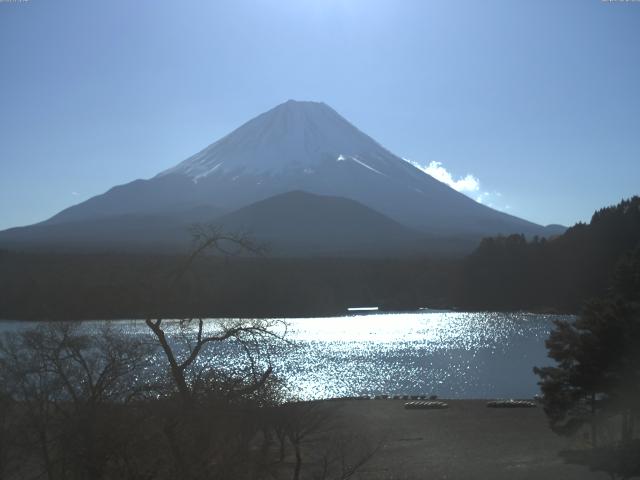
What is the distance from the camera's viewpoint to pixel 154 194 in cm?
10312

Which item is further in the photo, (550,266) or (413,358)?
(550,266)

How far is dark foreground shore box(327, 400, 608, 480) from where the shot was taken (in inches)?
425

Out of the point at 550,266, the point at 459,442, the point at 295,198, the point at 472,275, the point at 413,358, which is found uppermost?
the point at 295,198

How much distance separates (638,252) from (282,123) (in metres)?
106

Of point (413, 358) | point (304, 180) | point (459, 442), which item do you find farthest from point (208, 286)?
point (304, 180)

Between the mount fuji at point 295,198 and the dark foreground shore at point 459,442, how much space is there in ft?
168

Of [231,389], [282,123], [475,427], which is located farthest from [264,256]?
[282,123]

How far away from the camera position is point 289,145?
114438 millimetres

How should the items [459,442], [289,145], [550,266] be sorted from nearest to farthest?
[459,442] < [550,266] < [289,145]

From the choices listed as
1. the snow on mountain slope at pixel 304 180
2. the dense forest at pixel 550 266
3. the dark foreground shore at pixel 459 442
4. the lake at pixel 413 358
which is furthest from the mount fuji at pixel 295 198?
the dark foreground shore at pixel 459 442

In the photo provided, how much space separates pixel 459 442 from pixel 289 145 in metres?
103

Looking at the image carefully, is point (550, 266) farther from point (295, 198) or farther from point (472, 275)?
point (295, 198)

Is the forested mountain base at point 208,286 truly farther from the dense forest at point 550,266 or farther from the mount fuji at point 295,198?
the mount fuji at point 295,198

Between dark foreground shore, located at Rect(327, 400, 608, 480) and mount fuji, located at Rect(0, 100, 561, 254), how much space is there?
51.2 meters
